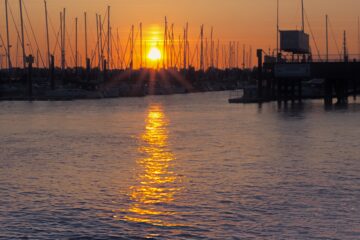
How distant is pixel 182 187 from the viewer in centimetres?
2281

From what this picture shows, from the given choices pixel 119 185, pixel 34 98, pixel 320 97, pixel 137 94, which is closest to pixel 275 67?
pixel 320 97

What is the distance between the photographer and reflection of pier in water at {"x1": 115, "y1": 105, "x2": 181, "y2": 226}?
1828 cm

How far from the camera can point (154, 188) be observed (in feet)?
74.8

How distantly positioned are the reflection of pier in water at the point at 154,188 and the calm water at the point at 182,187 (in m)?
0.03

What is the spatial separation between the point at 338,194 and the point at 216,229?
5535 millimetres

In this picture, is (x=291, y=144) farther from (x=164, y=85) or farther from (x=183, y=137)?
(x=164, y=85)

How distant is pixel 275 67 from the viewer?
86625 millimetres

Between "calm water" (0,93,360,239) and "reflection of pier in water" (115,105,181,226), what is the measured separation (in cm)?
3

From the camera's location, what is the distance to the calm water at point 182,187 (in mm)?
16891

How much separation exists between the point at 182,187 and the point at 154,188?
86 centimetres

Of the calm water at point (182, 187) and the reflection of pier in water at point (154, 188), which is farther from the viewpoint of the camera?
the reflection of pier in water at point (154, 188)

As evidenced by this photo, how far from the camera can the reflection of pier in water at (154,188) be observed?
60.0 ft

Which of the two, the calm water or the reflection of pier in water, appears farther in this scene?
the reflection of pier in water

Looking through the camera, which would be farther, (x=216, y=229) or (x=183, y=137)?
(x=183, y=137)
